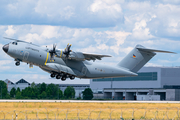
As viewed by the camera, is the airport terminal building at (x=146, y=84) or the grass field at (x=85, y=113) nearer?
the grass field at (x=85, y=113)

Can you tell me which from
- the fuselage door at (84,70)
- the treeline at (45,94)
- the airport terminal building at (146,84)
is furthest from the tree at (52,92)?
the fuselage door at (84,70)

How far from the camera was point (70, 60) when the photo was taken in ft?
148

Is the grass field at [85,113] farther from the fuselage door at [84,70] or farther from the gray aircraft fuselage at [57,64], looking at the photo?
the fuselage door at [84,70]

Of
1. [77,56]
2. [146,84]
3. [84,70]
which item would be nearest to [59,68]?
[77,56]

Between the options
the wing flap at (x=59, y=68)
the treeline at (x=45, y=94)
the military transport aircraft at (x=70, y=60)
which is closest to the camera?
the military transport aircraft at (x=70, y=60)

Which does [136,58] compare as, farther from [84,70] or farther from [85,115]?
[85,115]

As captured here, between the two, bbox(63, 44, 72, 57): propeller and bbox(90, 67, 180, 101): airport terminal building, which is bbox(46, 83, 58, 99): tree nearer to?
bbox(90, 67, 180, 101): airport terminal building

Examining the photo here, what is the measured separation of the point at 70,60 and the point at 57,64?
2338 mm

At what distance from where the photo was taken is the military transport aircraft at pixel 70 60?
1587 inches

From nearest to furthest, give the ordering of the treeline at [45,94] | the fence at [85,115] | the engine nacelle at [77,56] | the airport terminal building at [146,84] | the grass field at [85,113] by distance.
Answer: the fence at [85,115]
the grass field at [85,113]
the engine nacelle at [77,56]
the treeline at [45,94]
the airport terminal building at [146,84]

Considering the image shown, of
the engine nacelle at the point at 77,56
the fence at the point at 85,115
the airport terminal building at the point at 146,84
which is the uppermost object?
the engine nacelle at the point at 77,56

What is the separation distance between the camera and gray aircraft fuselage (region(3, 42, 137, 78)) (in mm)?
39938

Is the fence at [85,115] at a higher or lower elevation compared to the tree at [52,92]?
lower

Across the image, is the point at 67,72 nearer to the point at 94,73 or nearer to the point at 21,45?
the point at 94,73
